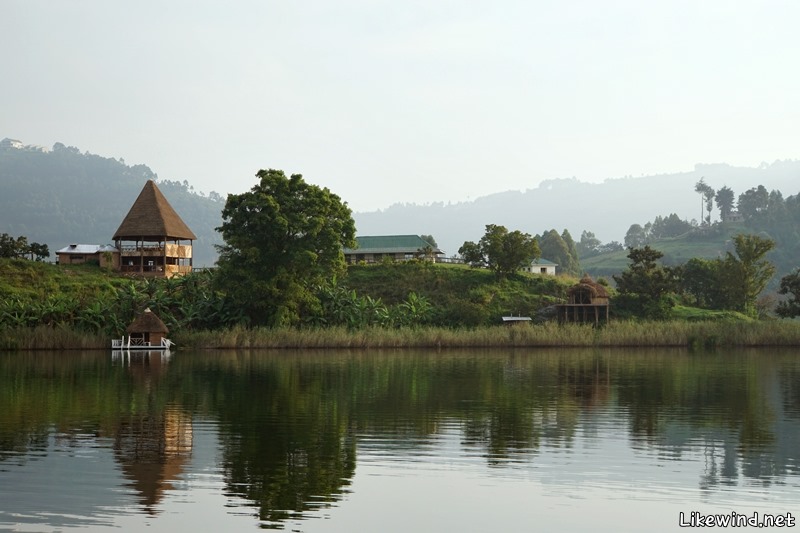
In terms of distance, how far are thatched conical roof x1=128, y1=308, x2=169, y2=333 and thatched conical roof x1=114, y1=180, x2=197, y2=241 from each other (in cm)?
2697

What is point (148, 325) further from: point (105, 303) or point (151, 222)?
point (151, 222)

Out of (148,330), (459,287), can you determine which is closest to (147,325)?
(148,330)

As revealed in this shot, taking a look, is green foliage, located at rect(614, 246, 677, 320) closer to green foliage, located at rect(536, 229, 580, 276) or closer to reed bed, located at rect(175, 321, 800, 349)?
reed bed, located at rect(175, 321, 800, 349)

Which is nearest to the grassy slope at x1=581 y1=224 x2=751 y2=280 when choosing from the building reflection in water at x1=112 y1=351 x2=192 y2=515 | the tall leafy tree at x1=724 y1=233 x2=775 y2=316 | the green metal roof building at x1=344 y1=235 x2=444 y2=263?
the green metal roof building at x1=344 y1=235 x2=444 y2=263

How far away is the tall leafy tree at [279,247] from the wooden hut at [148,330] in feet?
18.2

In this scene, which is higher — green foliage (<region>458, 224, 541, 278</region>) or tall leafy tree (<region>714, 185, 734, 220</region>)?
tall leafy tree (<region>714, 185, 734, 220</region>)

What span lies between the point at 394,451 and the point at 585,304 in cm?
5523

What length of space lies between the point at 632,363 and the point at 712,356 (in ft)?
25.0

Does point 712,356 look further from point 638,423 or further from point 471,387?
point 638,423

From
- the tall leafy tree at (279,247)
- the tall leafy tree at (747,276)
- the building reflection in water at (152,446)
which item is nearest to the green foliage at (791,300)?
the tall leafy tree at (747,276)

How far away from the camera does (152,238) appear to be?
281 ft

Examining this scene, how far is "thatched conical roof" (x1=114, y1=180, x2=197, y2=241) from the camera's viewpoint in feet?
276

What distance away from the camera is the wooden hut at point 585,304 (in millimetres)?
74062

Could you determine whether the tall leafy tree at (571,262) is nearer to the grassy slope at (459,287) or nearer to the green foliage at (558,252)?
the green foliage at (558,252)
